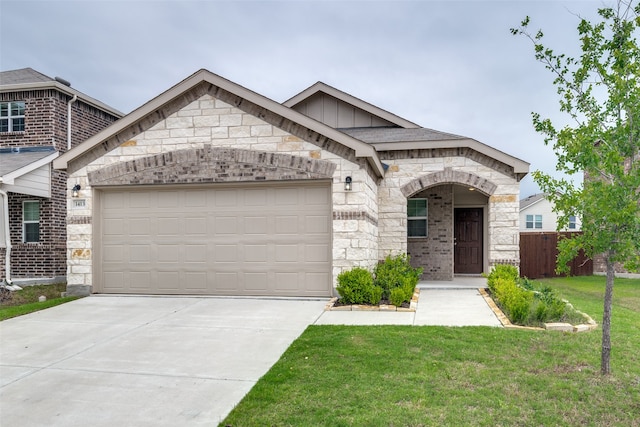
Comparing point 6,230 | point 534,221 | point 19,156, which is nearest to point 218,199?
point 6,230

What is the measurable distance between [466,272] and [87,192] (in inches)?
451

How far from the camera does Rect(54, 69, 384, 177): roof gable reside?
9914mm

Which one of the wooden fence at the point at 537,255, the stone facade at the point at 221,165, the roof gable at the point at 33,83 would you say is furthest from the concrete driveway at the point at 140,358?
the wooden fence at the point at 537,255

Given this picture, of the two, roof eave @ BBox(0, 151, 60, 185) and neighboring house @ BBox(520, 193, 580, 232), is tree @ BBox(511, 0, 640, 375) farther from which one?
neighboring house @ BBox(520, 193, 580, 232)

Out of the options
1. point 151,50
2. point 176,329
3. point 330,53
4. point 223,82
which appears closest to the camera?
point 176,329

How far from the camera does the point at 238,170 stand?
10.4 meters

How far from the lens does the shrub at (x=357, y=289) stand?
9.09 meters

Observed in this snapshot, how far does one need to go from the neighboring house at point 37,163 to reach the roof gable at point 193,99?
386cm

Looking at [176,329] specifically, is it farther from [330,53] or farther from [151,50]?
[151,50]

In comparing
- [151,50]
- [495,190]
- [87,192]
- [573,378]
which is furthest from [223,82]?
Result: [151,50]

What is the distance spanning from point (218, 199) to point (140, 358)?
5.10 m

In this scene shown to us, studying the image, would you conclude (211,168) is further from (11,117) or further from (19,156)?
(11,117)

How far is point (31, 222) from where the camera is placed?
573 inches

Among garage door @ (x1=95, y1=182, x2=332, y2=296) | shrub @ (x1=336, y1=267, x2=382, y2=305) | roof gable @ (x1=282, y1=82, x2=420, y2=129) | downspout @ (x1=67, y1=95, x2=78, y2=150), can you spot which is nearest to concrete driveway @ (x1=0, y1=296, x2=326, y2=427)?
shrub @ (x1=336, y1=267, x2=382, y2=305)
